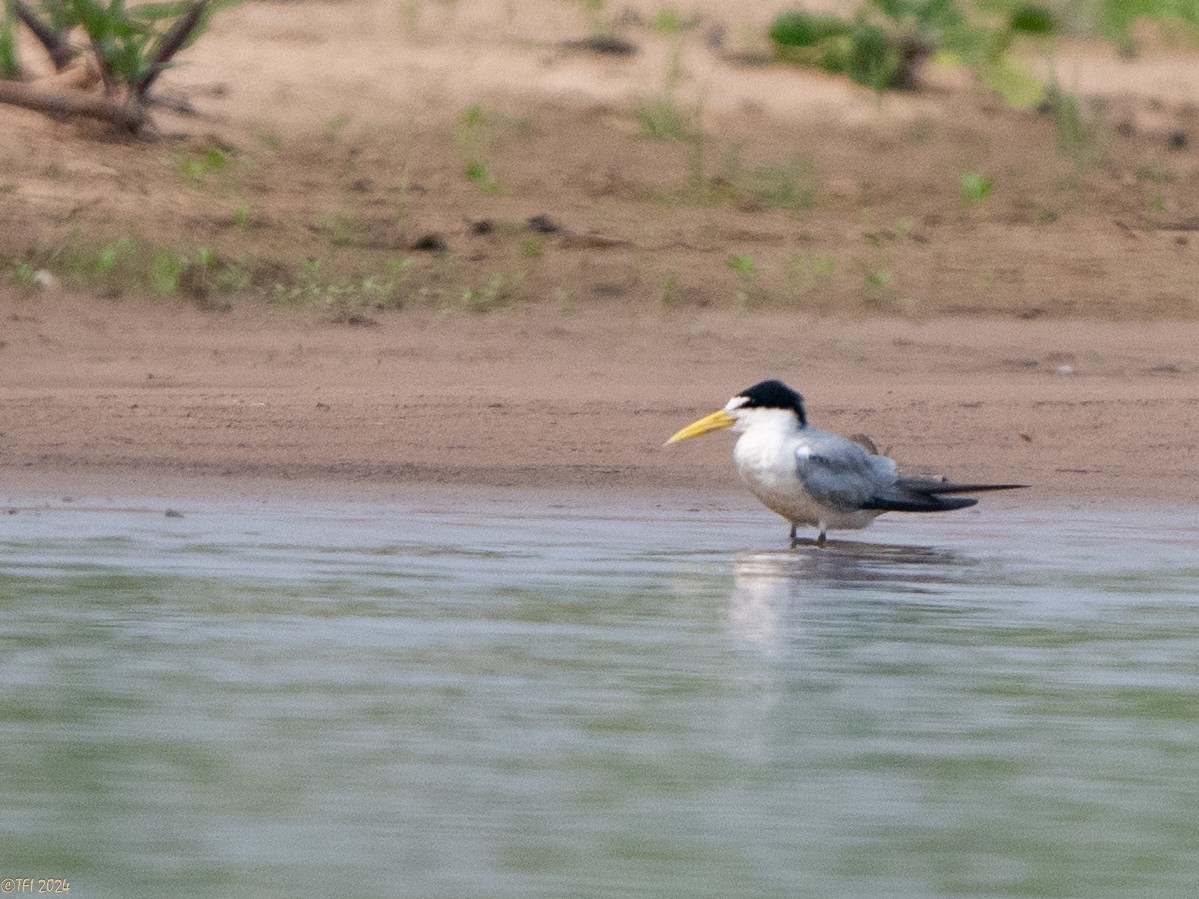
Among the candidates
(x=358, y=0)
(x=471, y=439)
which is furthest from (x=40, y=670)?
(x=358, y=0)

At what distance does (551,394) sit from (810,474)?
2185 millimetres

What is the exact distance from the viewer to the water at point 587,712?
446 cm

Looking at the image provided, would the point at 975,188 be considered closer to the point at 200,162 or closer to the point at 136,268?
the point at 200,162

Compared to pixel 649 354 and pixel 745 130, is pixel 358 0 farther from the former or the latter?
pixel 649 354

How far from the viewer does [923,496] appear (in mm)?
8844

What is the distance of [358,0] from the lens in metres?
15.3

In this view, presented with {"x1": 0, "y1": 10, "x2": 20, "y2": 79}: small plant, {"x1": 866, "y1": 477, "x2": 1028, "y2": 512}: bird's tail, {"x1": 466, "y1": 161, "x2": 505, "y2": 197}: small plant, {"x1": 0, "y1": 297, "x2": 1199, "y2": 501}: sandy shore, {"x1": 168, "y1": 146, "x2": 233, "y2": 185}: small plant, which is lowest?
{"x1": 0, "y1": 297, "x2": 1199, "y2": 501}: sandy shore

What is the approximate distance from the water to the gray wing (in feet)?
0.67

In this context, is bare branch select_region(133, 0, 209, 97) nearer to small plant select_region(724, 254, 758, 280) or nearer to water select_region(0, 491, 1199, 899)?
small plant select_region(724, 254, 758, 280)

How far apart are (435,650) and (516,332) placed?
5284 mm

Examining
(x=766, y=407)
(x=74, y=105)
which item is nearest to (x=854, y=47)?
(x=74, y=105)

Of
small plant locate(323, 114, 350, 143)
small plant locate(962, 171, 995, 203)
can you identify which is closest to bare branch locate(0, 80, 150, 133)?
small plant locate(323, 114, 350, 143)

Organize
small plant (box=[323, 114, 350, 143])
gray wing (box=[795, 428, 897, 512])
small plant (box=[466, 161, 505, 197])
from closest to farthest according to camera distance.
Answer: gray wing (box=[795, 428, 897, 512]) → small plant (box=[466, 161, 505, 197]) → small plant (box=[323, 114, 350, 143])

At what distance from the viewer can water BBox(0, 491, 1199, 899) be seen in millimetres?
4465
